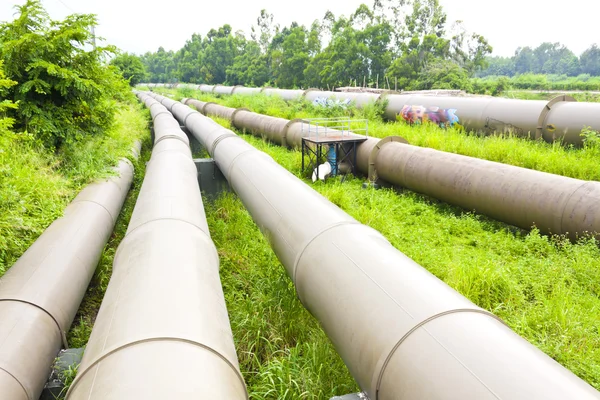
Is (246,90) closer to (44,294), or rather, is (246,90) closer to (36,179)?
(36,179)

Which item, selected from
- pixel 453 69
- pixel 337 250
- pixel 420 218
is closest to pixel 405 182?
pixel 420 218

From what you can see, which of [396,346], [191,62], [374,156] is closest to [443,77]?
[374,156]

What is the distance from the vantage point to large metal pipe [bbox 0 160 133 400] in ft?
11.0

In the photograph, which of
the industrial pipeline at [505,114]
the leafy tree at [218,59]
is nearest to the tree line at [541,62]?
the leafy tree at [218,59]

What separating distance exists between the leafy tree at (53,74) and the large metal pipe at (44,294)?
3.21 metres

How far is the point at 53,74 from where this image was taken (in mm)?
8508

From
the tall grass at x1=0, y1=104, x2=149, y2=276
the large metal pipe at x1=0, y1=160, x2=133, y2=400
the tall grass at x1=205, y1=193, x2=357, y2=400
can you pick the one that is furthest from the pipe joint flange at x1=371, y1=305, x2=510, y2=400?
the tall grass at x1=0, y1=104, x2=149, y2=276

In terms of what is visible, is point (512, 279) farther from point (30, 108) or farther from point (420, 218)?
point (30, 108)

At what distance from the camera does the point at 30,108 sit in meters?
8.30

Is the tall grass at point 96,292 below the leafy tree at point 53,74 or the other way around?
below

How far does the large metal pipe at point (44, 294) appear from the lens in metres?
3.34

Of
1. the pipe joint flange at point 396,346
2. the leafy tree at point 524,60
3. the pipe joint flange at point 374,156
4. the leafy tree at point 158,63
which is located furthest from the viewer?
the leafy tree at point 524,60

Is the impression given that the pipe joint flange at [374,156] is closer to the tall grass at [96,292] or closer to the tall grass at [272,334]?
the tall grass at [272,334]

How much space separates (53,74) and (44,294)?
6.11 meters
